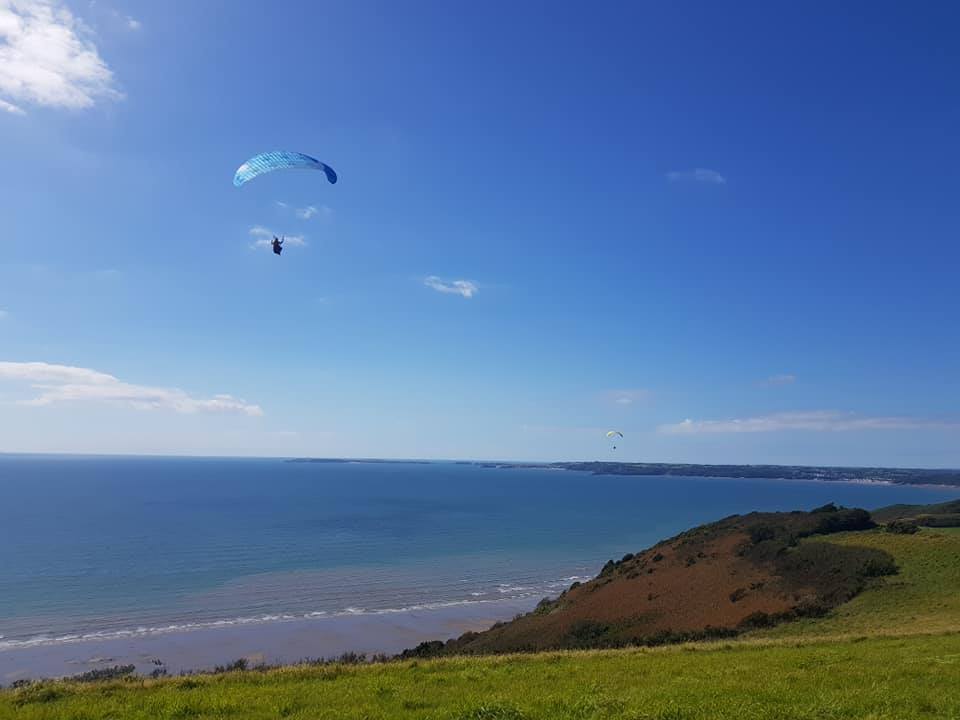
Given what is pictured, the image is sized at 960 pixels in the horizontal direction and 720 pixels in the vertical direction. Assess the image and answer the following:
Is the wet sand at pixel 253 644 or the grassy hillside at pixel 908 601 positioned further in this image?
the wet sand at pixel 253 644

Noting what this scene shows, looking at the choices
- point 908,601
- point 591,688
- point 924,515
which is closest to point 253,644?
point 591,688

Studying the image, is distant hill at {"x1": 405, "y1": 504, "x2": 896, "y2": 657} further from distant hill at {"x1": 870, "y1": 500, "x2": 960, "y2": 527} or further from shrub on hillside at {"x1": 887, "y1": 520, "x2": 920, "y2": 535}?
distant hill at {"x1": 870, "y1": 500, "x2": 960, "y2": 527}

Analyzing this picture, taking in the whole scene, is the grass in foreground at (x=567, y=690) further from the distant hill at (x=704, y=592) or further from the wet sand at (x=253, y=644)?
the wet sand at (x=253, y=644)

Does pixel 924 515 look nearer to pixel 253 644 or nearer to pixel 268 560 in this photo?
pixel 253 644

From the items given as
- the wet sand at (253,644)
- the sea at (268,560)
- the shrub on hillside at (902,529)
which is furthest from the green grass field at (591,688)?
the sea at (268,560)

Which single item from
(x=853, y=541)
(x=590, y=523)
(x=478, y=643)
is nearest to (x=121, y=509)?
(x=590, y=523)

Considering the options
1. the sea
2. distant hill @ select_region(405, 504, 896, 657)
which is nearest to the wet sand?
the sea

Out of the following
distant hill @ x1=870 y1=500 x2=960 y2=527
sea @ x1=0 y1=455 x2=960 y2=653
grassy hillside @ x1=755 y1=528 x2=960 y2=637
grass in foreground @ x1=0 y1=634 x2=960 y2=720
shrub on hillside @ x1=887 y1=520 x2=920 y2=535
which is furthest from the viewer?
distant hill @ x1=870 y1=500 x2=960 y2=527
